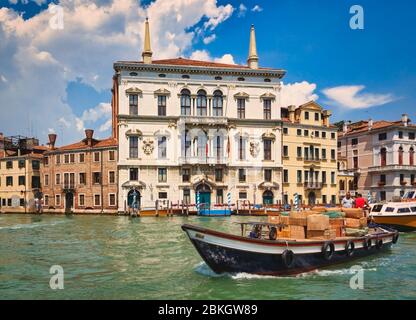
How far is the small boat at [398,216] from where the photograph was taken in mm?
20734

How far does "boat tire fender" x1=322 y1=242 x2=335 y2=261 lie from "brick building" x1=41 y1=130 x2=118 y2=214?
2686 cm

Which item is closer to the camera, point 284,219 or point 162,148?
point 284,219

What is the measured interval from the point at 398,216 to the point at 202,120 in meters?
19.2

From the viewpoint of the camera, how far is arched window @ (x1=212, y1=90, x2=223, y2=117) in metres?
37.3

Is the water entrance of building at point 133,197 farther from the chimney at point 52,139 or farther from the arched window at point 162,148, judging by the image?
the chimney at point 52,139

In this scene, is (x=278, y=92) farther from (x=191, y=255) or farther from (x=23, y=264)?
(x=23, y=264)

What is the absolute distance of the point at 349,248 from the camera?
12305mm

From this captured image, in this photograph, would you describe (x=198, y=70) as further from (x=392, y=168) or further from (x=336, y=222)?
(x=336, y=222)

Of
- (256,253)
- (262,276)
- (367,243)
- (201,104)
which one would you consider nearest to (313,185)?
(201,104)

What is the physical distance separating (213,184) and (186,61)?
11.5 m

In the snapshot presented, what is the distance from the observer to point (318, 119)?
132 ft

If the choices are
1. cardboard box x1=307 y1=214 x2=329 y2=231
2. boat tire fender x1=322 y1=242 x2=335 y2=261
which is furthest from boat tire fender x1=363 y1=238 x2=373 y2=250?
cardboard box x1=307 y1=214 x2=329 y2=231
